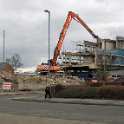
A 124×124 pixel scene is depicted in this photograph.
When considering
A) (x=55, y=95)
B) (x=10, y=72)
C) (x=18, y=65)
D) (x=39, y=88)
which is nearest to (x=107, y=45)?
(x=18, y=65)

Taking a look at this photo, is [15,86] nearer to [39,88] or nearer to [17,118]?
[39,88]

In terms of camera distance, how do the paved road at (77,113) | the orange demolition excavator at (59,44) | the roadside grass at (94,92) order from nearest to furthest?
1. the paved road at (77,113)
2. the roadside grass at (94,92)
3. the orange demolition excavator at (59,44)

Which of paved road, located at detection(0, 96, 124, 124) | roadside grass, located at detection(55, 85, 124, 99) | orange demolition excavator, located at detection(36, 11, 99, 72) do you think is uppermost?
orange demolition excavator, located at detection(36, 11, 99, 72)

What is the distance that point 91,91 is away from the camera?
46.0 metres

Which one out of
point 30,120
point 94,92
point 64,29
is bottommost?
point 30,120

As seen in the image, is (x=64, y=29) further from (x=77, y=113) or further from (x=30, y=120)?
(x=30, y=120)

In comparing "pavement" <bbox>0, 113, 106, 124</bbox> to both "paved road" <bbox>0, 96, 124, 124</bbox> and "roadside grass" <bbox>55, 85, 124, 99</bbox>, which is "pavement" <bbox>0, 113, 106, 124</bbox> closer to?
"paved road" <bbox>0, 96, 124, 124</bbox>

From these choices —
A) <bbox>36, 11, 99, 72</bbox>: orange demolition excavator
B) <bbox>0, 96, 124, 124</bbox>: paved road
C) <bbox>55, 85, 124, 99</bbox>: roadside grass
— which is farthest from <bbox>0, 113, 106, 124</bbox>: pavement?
<bbox>36, 11, 99, 72</bbox>: orange demolition excavator

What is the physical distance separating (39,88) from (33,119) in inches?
2791

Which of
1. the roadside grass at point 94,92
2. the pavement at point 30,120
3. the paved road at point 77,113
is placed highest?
the roadside grass at point 94,92

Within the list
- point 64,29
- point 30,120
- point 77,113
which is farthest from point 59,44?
point 30,120

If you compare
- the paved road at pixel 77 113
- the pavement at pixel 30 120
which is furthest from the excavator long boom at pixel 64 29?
the pavement at pixel 30 120

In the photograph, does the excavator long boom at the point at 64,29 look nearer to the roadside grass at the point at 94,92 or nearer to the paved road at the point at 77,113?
the roadside grass at the point at 94,92

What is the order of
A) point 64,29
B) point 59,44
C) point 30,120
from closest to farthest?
point 30,120 < point 59,44 < point 64,29
